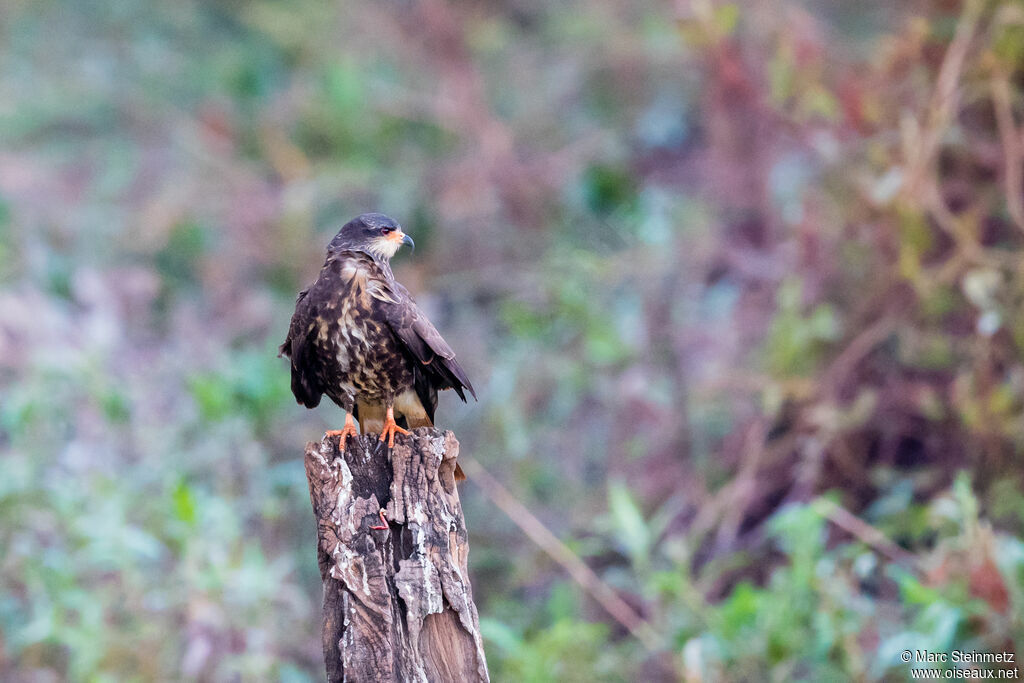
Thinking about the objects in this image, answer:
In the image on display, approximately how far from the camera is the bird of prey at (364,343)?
12.1ft

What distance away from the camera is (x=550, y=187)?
29.9ft

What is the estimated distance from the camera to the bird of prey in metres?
3.69

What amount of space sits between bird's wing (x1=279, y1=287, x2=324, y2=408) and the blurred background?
1.36 meters

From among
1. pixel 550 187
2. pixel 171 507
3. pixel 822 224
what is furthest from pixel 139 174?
pixel 822 224

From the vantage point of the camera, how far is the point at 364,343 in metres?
3.70

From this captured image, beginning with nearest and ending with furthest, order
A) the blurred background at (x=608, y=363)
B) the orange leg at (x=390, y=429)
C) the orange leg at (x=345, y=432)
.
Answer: the orange leg at (x=345, y=432)
the orange leg at (x=390, y=429)
the blurred background at (x=608, y=363)

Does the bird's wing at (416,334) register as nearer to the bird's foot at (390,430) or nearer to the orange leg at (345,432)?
the bird's foot at (390,430)

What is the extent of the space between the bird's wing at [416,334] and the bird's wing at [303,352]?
26 centimetres

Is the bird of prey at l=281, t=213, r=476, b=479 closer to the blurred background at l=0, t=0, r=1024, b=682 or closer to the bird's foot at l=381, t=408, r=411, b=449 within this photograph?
the bird's foot at l=381, t=408, r=411, b=449

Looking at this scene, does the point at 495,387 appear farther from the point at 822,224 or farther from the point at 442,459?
the point at 442,459

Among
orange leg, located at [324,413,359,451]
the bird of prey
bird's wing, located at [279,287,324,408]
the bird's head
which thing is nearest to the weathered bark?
orange leg, located at [324,413,359,451]

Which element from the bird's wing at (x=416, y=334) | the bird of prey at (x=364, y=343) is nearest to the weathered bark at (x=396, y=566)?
the bird of prey at (x=364, y=343)

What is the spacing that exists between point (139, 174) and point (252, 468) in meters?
5.52

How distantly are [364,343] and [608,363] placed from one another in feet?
12.2
